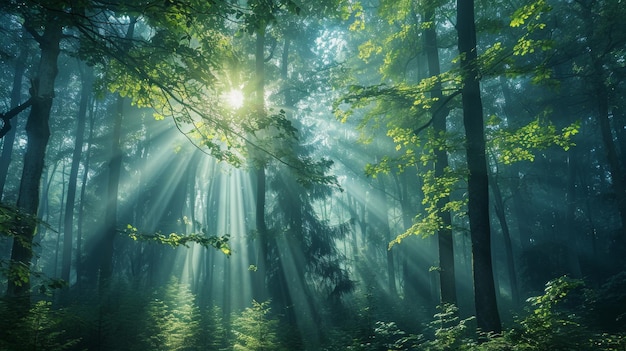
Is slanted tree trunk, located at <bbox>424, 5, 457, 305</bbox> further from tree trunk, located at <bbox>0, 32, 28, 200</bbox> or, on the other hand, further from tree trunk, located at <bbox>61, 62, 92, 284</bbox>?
tree trunk, located at <bbox>0, 32, 28, 200</bbox>

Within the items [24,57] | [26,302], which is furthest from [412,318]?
[24,57]

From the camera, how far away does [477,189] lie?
26.2 ft

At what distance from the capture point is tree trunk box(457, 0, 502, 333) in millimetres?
7660

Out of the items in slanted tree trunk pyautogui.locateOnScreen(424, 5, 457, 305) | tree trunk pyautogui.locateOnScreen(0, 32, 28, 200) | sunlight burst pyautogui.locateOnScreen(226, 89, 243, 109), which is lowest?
slanted tree trunk pyautogui.locateOnScreen(424, 5, 457, 305)

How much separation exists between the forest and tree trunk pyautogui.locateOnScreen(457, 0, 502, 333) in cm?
4

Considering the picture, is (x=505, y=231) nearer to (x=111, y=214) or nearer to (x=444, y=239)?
(x=444, y=239)

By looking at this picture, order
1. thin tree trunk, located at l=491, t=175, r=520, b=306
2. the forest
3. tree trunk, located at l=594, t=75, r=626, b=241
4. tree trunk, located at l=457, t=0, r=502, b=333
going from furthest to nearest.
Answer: thin tree trunk, located at l=491, t=175, r=520, b=306
tree trunk, located at l=594, t=75, r=626, b=241
tree trunk, located at l=457, t=0, r=502, b=333
the forest

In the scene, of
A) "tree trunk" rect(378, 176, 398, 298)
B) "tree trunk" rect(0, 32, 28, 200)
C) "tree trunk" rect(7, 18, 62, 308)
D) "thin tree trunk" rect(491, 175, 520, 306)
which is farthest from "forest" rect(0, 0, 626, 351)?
"tree trunk" rect(378, 176, 398, 298)

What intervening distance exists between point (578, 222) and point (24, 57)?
48.7m

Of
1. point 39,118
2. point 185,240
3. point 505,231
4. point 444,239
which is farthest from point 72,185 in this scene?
point 505,231

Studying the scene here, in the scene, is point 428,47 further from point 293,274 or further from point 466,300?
point 466,300

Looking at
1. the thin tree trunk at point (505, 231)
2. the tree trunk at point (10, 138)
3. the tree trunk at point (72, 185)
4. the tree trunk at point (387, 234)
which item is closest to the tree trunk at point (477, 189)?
the thin tree trunk at point (505, 231)

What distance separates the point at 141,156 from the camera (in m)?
31.3

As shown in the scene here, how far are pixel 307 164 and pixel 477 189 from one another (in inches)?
153
